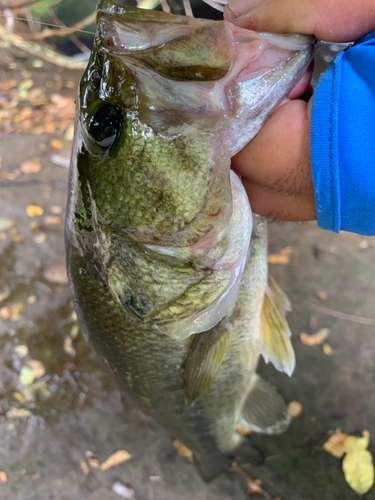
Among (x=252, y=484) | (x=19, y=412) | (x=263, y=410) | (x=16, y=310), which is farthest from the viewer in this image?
(x=16, y=310)

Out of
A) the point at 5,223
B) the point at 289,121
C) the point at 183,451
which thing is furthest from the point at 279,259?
the point at 5,223

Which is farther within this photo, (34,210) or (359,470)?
(34,210)

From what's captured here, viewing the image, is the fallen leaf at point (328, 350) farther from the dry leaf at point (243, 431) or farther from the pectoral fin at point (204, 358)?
the pectoral fin at point (204, 358)

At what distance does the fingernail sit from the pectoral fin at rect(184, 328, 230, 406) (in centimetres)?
86

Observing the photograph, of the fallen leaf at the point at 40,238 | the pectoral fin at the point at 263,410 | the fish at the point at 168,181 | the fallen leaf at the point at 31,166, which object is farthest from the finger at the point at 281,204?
the fallen leaf at the point at 31,166

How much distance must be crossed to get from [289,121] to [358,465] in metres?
1.81

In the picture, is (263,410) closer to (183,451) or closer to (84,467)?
(183,451)

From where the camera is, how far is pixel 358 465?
1.75 metres

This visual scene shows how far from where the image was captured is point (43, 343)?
7.47 feet

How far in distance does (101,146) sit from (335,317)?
1933 millimetres

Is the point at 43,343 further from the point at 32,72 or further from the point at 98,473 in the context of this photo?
the point at 32,72

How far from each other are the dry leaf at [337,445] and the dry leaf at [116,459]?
107 centimetres

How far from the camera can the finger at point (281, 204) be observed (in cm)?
85

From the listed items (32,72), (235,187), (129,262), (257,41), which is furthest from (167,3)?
(32,72)
